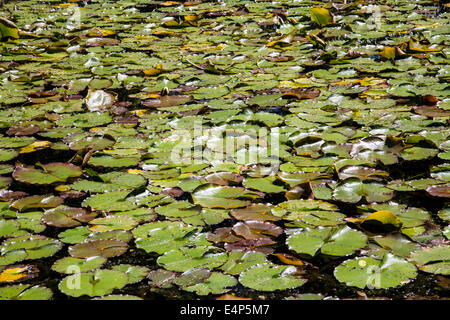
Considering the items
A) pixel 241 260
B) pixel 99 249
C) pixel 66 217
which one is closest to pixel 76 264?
pixel 99 249

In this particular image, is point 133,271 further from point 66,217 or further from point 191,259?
point 66,217

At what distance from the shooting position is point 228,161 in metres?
2.77

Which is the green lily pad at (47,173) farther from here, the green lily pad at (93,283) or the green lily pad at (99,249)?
the green lily pad at (93,283)

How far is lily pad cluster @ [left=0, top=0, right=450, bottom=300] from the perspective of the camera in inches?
78.4

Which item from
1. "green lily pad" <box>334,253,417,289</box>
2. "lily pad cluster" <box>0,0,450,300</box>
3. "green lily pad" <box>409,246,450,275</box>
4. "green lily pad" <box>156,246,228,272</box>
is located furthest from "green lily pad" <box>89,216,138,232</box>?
"green lily pad" <box>409,246,450,275</box>

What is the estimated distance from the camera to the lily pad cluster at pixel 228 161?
6.53 ft

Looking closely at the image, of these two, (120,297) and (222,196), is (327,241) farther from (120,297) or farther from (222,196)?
(120,297)

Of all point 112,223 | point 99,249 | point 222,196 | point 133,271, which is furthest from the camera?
point 222,196

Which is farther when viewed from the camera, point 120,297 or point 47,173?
point 47,173

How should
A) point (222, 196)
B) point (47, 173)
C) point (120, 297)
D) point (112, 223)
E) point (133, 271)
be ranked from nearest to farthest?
1. point (120, 297)
2. point (133, 271)
3. point (112, 223)
4. point (222, 196)
5. point (47, 173)

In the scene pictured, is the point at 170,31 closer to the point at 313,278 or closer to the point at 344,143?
the point at 344,143

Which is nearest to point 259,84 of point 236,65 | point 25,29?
point 236,65

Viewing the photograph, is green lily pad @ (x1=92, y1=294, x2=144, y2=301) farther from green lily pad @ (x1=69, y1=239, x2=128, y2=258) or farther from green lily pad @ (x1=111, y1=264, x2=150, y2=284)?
green lily pad @ (x1=69, y1=239, x2=128, y2=258)

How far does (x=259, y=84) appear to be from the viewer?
3.75 metres
